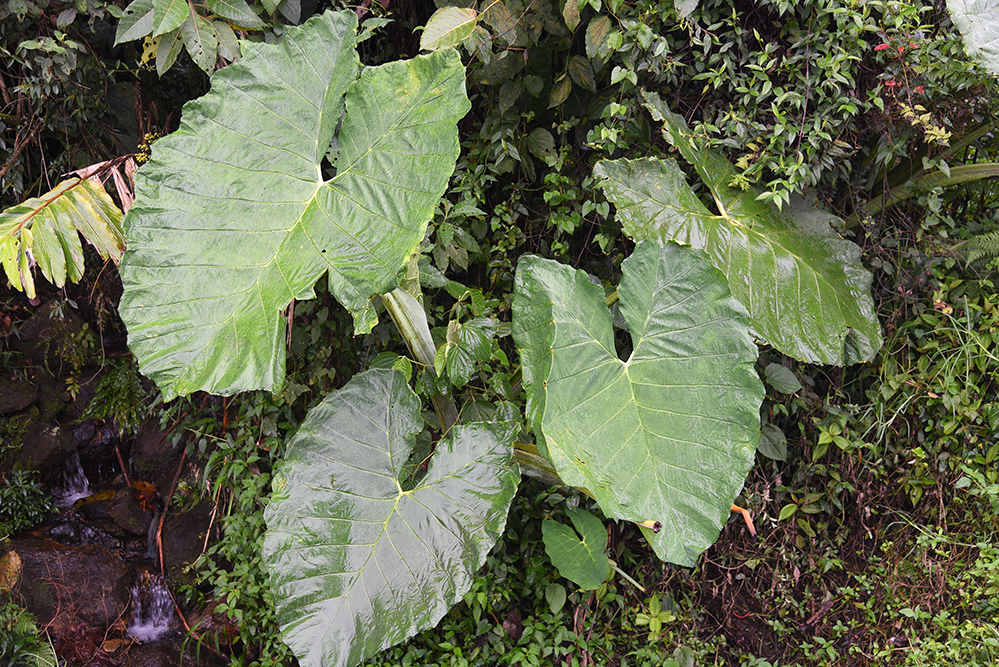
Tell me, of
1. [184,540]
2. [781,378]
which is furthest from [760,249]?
[184,540]

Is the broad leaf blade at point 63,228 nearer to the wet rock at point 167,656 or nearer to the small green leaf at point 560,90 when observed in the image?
the small green leaf at point 560,90

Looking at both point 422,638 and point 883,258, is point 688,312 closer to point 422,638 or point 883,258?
point 883,258

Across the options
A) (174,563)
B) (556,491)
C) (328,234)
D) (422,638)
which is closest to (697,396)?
(556,491)

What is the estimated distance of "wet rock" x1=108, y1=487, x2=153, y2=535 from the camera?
9.21 ft

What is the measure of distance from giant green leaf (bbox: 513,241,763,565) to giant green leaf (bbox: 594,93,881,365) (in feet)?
0.84

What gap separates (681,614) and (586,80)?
5.76 feet

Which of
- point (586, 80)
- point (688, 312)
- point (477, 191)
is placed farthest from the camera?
point (477, 191)

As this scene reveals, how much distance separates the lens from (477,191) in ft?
6.06

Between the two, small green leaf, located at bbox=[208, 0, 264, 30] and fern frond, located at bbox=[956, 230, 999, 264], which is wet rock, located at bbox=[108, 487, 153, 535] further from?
fern frond, located at bbox=[956, 230, 999, 264]

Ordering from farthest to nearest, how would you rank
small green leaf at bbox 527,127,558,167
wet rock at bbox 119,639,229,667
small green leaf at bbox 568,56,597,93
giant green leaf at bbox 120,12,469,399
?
wet rock at bbox 119,639,229,667, small green leaf at bbox 527,127,558,167, small green leaf at bbox 568,56,597,93, giant green leaf at bbox 120,12,469,399

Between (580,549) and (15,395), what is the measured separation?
2.99 m

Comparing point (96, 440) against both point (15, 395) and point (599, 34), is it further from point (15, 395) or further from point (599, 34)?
point (599, 34)

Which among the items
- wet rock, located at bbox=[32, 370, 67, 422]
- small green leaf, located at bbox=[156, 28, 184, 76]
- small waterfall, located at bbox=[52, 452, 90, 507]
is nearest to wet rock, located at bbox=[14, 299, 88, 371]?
wet rock, located at bbox=[32, 370, 67, 422]

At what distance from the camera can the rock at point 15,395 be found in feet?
9.55
